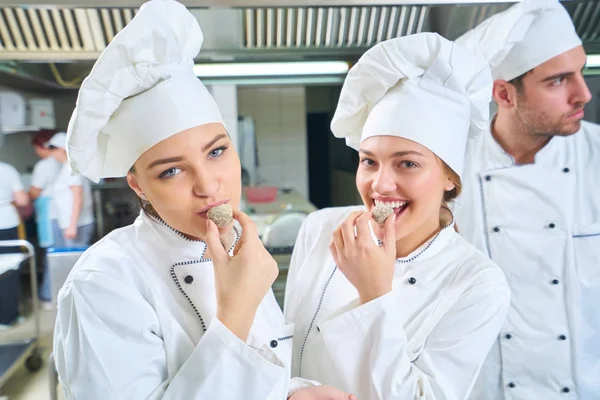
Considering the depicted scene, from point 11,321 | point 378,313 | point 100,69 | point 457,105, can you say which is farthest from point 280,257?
point 11,321

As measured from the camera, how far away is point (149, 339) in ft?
2.62

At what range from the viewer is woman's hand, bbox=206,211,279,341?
0.77 metres

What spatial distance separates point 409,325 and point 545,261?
0.57 m

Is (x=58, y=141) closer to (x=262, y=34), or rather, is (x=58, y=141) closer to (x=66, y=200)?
(x=66, y=200)

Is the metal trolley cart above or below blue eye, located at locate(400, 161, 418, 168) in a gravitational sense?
below

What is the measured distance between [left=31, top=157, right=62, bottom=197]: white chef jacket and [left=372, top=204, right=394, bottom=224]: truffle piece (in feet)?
7.74

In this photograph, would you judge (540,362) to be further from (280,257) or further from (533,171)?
(280,257)

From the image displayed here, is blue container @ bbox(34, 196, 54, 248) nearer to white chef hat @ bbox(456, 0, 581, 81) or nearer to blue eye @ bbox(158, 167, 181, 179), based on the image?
blue eye @ bbox(158, 167, 181, 179)

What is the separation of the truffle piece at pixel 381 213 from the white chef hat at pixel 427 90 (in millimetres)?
164

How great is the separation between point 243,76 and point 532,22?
0.86 metres

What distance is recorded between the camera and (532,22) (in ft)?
3.95

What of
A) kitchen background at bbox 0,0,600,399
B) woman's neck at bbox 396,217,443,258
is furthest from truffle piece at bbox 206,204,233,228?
kitchen background at bbox 0,0,600,399

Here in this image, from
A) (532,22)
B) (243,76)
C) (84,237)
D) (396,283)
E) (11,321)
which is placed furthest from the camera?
(11,321)

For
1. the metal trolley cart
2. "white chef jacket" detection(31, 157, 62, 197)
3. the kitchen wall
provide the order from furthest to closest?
the kitchen wall < "white chef jacket" detection(31, 157, 62, 197) < the metal trolley cart
